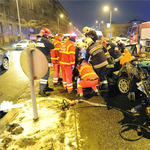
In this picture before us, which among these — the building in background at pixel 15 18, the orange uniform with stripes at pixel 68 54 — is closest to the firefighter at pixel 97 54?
the orange uniform with stripes at pixel 68 54

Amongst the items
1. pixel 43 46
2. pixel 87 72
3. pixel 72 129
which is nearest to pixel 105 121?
pixel 72 129

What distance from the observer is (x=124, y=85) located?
483 cm

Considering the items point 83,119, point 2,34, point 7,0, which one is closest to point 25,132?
point 83,119

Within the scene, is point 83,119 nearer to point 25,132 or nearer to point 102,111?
point 102,111

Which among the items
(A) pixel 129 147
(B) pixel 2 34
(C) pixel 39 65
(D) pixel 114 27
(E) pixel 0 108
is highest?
(D) pixel 114 27

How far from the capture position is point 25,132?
9.64 ft

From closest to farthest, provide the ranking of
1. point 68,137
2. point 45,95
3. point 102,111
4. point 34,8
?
1. point 68,137
2. point 102,111
3. point 45,95
4. point 34,8

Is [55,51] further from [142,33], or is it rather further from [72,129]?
[142,33]

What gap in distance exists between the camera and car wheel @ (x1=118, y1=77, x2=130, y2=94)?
465 cm

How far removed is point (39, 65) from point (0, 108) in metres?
1.49

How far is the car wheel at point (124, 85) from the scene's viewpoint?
183 inches

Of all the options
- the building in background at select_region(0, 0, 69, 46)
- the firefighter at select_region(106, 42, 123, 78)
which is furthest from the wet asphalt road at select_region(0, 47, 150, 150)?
the building in background at select_region(0, 0, 69, 46)

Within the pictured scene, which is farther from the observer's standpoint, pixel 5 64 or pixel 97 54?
pixel 5 64

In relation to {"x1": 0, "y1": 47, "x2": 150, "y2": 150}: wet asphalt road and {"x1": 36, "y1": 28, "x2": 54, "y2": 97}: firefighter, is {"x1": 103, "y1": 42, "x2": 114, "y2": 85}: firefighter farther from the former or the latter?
{"x1": 36, "y1": 28, "x2": 54, "y2": 97}: firefighter
